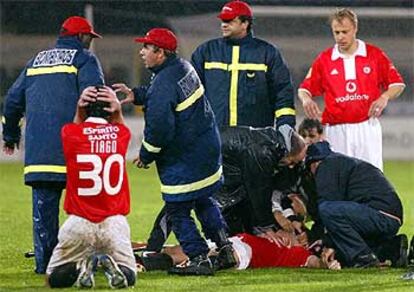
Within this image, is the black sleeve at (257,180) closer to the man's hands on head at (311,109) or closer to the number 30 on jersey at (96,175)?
the man's hands on head at (311,109)

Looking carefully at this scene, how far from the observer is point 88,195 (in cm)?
919

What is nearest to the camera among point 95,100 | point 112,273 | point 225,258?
point 112,273

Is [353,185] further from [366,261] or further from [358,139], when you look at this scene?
[358,139]

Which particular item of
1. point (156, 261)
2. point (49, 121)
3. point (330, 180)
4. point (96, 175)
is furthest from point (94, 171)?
point (330, 180)

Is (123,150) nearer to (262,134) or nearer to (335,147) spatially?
(262,134)

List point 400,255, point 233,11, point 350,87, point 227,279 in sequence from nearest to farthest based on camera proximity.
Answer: point 227,279, point 400,255, point 233,11, point 350,87

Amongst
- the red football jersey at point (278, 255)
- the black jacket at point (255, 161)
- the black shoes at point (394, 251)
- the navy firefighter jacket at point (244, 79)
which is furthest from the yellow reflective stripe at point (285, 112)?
the black shoes at point (394, 251)

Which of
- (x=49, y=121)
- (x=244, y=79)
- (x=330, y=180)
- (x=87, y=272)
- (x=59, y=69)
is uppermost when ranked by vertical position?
(x=59, y=69)

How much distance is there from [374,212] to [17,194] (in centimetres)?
794

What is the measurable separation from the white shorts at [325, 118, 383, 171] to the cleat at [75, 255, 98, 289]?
11.6 ft

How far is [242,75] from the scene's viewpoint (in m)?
11.5

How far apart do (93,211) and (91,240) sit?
19 cm

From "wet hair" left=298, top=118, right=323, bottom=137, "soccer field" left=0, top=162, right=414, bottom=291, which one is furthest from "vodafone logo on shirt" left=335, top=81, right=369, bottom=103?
Result: "soccer field" left=0, top=162, right=414, bottom=291

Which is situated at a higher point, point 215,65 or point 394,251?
point 215,65
